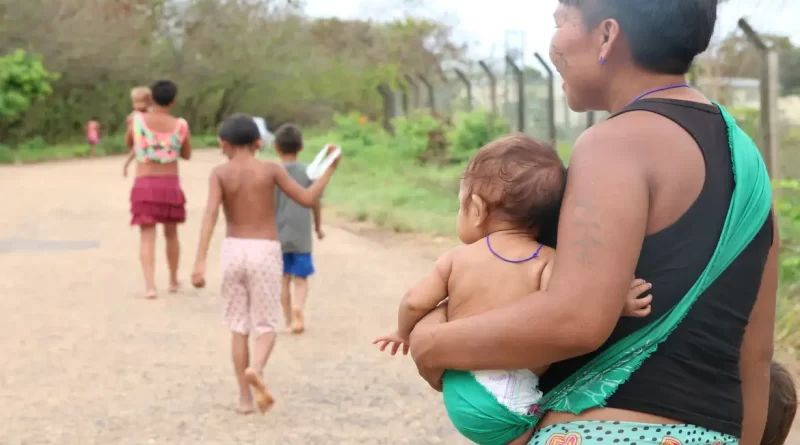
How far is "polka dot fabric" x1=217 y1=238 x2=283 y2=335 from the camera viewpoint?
19.0 feet

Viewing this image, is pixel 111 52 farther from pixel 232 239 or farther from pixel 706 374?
pixel 706 374

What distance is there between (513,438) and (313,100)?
5039 cm

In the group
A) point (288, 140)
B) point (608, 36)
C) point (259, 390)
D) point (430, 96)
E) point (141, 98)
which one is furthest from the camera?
point (430, 96)

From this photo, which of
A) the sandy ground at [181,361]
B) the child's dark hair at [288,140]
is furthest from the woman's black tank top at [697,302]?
the child's dark hair at [288,140]

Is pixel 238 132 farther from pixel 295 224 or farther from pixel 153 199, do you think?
pixel 153 199

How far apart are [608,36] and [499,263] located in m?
0.47

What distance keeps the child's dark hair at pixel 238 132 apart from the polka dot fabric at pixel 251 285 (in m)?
0.53

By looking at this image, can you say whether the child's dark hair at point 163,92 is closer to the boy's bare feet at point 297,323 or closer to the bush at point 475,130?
the boy's bare feet at point 297,323

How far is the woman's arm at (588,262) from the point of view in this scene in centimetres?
182

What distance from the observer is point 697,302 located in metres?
1.91

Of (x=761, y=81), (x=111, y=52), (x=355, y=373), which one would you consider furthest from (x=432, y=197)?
(x=111, y=52)

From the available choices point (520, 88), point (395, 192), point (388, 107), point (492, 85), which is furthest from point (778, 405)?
point (388, 107)

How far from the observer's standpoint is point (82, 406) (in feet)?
19.1

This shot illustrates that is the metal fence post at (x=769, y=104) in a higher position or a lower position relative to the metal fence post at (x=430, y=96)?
higher
